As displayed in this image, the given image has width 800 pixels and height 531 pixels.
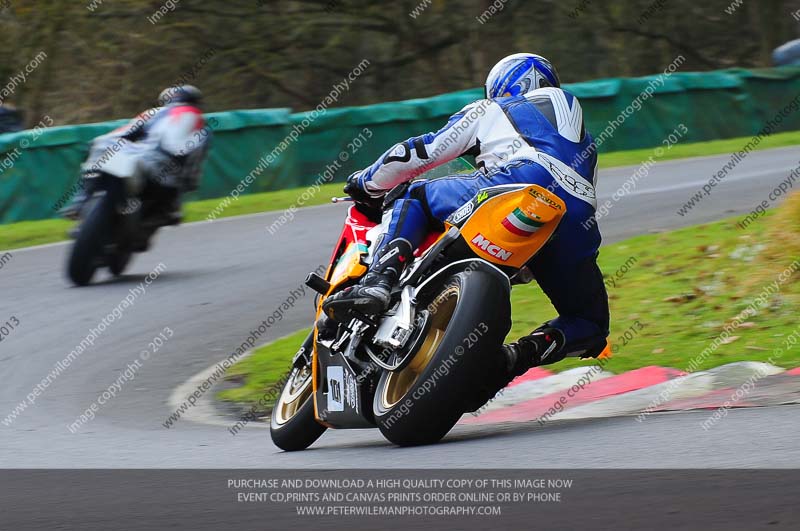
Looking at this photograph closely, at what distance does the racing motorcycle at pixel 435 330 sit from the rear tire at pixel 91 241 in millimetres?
5310

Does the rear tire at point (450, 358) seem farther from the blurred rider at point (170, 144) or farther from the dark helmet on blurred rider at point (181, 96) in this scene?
the dark helmet on blurred rider at point (181, 96)

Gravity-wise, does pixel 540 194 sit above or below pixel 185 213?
above

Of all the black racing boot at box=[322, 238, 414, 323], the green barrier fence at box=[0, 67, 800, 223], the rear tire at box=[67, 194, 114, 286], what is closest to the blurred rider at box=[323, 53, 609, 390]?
the black racing boot at box=[322, 238, 414, 323]

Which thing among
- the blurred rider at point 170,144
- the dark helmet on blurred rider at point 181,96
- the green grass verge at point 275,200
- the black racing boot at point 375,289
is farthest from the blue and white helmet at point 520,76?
the green grass verge at point 275,200

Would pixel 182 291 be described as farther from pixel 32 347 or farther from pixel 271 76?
pixel 271 76

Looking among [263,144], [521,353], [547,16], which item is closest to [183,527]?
[521,353]

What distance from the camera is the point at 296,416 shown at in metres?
5.83

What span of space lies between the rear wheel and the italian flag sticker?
1.22 metres

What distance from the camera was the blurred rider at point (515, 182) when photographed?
5.39 metres

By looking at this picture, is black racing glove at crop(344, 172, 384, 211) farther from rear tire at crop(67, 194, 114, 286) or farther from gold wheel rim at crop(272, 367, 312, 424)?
rear tire at crop(67, 194, 114, 286)

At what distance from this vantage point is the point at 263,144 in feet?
56.7

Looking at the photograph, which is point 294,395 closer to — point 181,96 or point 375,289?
point 375,289

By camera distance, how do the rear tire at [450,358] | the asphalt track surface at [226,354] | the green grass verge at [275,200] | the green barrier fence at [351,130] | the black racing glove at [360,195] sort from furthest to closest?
1. the green barrier fence at [351,130]
2. the green grass verge at [275,200]
3. the black racing glove at [360,195]
4. the rear tire at [450,358]
5. the asphalt track surface at [226,354]

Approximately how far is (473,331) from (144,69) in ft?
68.5
